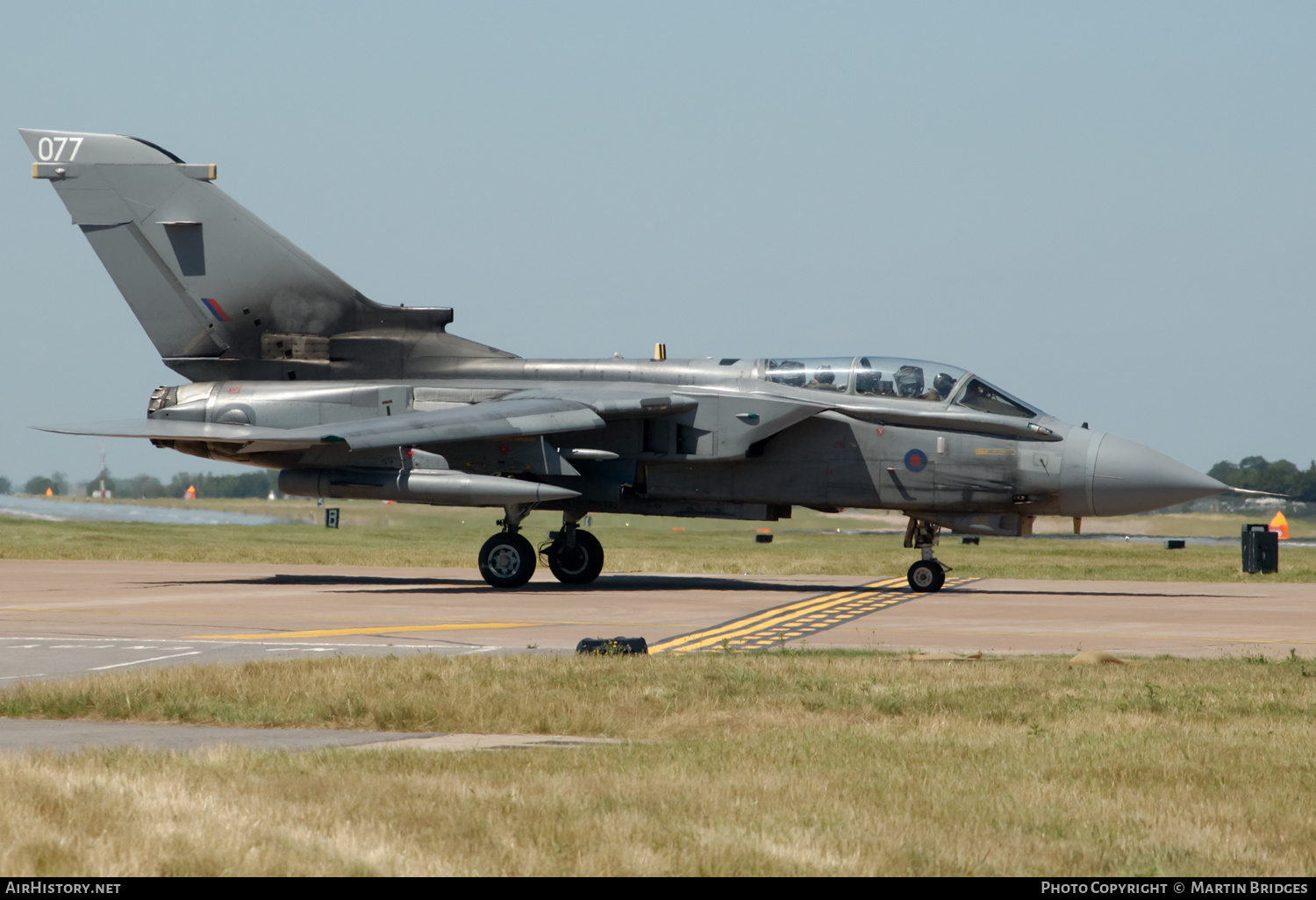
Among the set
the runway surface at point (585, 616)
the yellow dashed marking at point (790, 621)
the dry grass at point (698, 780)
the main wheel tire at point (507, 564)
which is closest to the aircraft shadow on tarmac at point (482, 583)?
the runway surface at point (585, 616)

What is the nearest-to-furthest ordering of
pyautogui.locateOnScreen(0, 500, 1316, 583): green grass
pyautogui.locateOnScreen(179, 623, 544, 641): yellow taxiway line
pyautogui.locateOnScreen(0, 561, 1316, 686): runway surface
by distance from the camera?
1. pyautogui.locateOnScreen(0, 561, 1316, 686): runway surface
2. pyautogui.locateOnScreen(179, 623, 544, 641): yellow taxiway line
3. pyautogui.locateOnScreen(0, 500, 1316, 583): green grass

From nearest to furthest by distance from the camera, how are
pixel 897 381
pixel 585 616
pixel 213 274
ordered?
pixel 585 616
pixel 897 381
pixel 213 274

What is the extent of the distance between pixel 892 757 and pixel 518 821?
2.65 m

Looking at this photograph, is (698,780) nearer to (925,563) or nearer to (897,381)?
(897,381)

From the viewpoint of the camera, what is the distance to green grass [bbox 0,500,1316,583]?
29.0 metres

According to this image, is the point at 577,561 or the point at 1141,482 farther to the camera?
the point at 577,561

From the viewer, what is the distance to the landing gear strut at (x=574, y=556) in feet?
75.6

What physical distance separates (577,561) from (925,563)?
609 centimetres

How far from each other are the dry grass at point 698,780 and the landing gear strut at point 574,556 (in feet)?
39.2

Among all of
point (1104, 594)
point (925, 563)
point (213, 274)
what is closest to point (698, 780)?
point (925, 563)

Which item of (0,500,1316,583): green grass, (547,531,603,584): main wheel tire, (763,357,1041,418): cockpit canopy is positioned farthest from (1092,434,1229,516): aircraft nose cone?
(547,531,603,584): main wheel tire

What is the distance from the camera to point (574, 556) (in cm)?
2308

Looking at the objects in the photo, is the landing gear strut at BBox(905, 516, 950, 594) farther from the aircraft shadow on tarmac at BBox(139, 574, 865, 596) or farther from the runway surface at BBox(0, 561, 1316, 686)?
the aircraft shadow on tarmac at BBox(139, 574, 865, 596)

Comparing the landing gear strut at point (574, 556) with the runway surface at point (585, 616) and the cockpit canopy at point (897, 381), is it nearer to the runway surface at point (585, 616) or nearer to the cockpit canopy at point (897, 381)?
the runway surface at point (585, 616)
